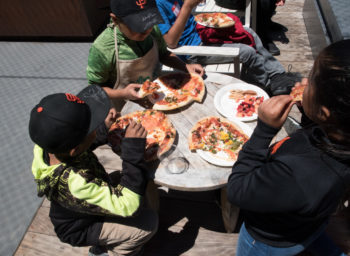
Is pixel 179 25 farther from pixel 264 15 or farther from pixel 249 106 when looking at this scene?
pixel 264 15

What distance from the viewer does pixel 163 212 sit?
8.65 ft

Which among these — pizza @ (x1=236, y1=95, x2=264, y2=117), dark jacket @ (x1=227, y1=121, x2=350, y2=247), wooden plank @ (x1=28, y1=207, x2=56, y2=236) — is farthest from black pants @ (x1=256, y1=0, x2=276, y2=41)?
wooden plank @ (x1=28, y1=207, x2=56, y2=236)

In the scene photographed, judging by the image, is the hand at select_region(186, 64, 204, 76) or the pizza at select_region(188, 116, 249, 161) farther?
the hand at select_region(186, 64, 204, 76)

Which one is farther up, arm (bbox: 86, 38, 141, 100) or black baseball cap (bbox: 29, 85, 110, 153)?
black baseball cap (bbox: 29, 85, 110, 153)

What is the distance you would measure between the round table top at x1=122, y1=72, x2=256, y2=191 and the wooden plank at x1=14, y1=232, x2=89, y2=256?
135cm

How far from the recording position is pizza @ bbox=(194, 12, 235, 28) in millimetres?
3296

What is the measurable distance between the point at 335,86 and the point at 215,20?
281cm

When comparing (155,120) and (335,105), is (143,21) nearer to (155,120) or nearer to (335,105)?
(155,120)

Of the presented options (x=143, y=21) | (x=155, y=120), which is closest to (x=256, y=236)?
(x=155, y=120)

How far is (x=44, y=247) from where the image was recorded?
2.46 metres

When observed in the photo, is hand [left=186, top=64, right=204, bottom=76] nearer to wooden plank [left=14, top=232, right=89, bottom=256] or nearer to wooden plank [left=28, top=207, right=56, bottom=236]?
→ wooden plank [left=14, top=232, right=89, bottom=256]

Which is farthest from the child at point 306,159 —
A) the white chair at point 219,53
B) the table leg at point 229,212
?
the white chair at point 219,53

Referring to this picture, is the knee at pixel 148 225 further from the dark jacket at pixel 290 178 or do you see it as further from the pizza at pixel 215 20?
the pizza at pixel 215 20

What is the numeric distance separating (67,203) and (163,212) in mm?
1307
